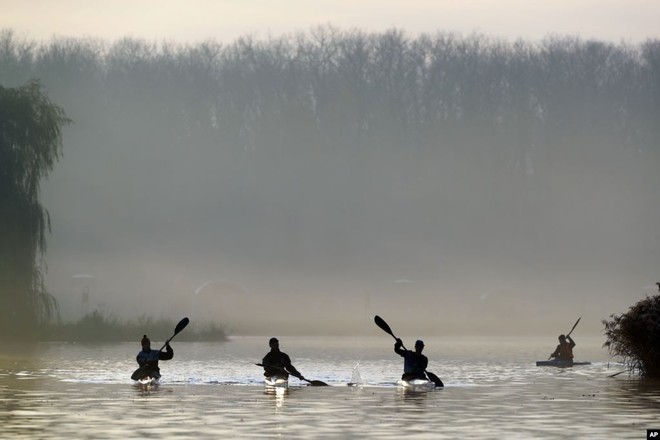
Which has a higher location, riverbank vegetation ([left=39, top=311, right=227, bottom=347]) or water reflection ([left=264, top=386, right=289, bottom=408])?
riverbank vegetation ([left=39, top=311, right=227, bottom=347])

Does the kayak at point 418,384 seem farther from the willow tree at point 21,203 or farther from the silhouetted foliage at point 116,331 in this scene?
the silhouetted foliage at point 116,331

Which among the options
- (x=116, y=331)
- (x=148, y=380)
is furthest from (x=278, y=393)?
(x=116, y=331)

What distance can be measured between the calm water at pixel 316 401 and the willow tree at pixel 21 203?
2831 millimetres

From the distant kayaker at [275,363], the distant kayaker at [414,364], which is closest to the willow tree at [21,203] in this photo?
the distant kayaker at [275,363]

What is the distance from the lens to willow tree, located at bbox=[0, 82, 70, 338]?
5975 cm

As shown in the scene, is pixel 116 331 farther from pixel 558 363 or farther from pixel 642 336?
pixel 642 336

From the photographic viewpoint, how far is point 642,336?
4172cm

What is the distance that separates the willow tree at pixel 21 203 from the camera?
59.8m

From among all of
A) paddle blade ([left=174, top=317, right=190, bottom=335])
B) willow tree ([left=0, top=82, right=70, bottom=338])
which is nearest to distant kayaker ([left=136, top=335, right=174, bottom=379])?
paddle blade ([left=174, top=317, right=190, bottom=335])

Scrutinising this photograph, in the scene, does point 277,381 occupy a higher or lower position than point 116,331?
lower

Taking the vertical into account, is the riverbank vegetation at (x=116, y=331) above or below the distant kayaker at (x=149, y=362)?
above

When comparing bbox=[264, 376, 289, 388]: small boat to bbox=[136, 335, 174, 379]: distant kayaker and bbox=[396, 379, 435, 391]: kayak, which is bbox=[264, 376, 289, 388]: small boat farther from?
bbox=[396, 379, 435, 391]: kayak

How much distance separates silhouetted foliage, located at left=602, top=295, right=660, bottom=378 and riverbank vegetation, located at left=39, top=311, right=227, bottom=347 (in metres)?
27.6

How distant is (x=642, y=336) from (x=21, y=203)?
2606 centimetres
